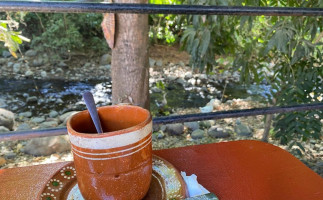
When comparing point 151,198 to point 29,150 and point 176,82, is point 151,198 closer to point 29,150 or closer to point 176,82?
point 29,150

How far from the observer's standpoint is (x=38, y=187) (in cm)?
63

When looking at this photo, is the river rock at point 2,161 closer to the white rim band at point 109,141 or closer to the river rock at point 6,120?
the river rock at point 6,120

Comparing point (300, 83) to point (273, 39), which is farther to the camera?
point (300, 83)

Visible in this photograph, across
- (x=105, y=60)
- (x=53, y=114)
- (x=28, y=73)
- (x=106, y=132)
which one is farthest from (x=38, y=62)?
(x=106, y=132)

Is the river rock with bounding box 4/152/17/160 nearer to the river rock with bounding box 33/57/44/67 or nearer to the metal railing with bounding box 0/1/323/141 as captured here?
the metal railing with bounding box 0/1/323/141

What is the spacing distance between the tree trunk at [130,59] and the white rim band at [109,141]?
1.91 metres

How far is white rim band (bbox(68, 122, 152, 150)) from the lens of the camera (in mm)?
472

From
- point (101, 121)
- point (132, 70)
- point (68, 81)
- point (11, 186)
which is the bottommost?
point (68, 81)

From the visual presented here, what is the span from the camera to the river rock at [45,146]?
3.26 metres

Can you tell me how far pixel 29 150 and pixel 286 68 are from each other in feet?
8.90

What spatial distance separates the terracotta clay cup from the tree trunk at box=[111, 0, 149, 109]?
6.09ft

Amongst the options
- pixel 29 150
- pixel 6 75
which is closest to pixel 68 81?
pixel 6 75

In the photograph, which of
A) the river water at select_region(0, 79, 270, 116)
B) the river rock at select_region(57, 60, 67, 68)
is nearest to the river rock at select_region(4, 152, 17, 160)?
the river water at select_region(0, 79, 270, 116)

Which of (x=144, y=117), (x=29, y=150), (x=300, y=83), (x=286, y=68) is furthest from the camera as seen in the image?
(x=29, y=150)
